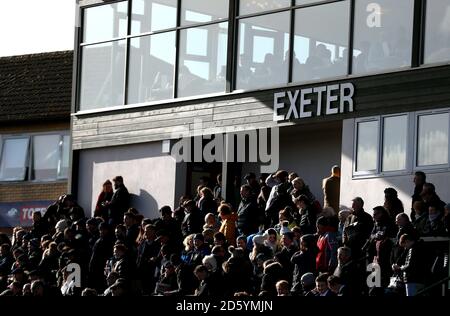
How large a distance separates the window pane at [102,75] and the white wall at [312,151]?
4.27 meters

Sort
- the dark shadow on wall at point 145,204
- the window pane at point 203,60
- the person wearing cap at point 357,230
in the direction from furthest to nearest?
the dark shadow on wall at point 145,204
the window pane at point 203,60
the person wearing cap at point 357,230

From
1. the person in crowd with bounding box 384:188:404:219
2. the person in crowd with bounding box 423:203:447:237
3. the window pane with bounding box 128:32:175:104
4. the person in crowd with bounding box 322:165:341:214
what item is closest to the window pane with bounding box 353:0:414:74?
the person in crowd with bounding box 322:165:341:214

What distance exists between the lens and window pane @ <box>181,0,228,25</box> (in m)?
Answer: 30.9

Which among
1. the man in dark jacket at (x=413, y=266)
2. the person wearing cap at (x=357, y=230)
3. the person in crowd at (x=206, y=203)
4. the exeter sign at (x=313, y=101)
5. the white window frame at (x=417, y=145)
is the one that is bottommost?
the man in dark jacket at (x=413, y=266)

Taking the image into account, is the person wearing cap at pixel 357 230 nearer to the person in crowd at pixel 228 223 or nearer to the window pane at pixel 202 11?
the person in crowd at pixel 228 223

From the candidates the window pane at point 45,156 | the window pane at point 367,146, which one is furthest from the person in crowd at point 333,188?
the window pane at point 45,156

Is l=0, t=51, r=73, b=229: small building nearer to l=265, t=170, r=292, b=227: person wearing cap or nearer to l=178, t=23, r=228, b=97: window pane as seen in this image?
l=178, t=23, r=228, b=97: window pane

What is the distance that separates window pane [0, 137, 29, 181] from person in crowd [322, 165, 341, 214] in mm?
19694

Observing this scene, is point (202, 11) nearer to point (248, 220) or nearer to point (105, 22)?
point (105, 22)

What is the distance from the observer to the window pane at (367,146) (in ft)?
89.5

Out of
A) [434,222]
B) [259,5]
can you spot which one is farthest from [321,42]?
[434,222]

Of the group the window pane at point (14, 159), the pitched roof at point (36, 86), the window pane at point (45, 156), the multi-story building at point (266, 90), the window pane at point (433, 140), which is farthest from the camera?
the window pane at point (14, 159)
